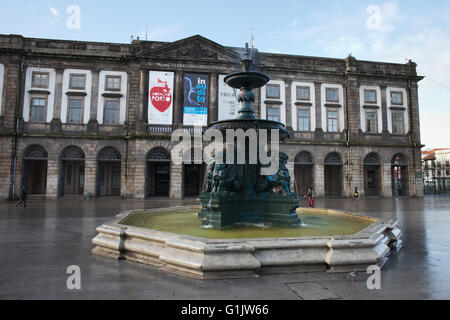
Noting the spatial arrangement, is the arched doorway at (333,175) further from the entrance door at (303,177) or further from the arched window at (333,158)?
the entrance door at (303,177)

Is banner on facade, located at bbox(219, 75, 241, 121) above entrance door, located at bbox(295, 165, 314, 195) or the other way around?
above

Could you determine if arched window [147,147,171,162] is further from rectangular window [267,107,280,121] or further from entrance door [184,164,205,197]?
rectangular window [267,107,280,121]

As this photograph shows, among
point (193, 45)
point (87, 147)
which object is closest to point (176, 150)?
point (87, 147)

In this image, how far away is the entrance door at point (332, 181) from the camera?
1149 inches

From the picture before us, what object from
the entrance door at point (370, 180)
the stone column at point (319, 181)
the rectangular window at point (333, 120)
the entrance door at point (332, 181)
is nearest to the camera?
the stone column at point (319, 181)

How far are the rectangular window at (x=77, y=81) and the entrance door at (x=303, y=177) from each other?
2278 cm

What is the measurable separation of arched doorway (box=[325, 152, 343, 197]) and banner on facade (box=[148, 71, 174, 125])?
1620 centimetres

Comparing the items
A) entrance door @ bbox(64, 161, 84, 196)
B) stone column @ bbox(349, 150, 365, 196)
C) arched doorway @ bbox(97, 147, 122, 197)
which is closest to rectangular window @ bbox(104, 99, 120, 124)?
arched doorway @ bbox(97, 147, 122, 197)

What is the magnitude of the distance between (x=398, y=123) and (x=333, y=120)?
7370 millimetres

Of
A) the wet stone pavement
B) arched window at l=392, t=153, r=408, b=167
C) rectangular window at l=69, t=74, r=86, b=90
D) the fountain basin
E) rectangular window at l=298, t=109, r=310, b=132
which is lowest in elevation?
the wet stone pavement

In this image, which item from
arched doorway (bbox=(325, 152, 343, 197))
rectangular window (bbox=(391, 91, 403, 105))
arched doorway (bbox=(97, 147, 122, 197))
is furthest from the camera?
rectangular window (bbox=(391, 91, 403, 105))

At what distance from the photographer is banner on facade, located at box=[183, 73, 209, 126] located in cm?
2452

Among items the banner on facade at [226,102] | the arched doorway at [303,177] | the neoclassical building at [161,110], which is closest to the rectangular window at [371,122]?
the neoclassical building at [161,110]
